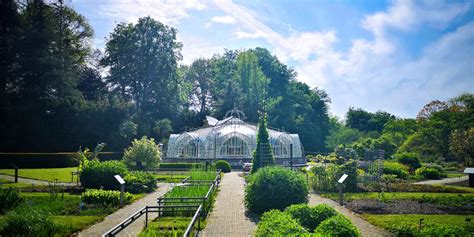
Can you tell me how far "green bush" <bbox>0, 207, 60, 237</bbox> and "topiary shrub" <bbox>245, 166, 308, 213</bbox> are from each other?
6.89 m

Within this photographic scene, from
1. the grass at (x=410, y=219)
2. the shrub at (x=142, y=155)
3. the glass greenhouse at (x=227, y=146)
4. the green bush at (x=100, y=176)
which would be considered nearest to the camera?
the grass at (x=410, y=219)

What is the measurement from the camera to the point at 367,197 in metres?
18.5

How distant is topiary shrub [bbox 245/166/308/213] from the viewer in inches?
548

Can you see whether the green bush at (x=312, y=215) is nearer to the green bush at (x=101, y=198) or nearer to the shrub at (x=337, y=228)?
the shrub at (x=337, y=228)

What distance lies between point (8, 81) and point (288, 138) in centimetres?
3254

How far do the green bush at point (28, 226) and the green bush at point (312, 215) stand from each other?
5.94 metres

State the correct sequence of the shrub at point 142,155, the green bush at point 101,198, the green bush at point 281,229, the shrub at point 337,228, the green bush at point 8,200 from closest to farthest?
the green bush at point 281,229
the shrub at point 337,228
the green bush at point 8,200
the green bush at point 101,198
the shrub at point 142,155

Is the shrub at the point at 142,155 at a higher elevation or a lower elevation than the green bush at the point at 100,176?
higher

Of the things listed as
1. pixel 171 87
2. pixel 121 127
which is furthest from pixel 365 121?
pixel 121 127

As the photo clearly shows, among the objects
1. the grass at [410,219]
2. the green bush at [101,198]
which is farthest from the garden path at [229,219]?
the green bush at [101,198]

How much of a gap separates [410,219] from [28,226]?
36.3 ft

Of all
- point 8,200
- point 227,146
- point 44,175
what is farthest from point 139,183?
point 227,146

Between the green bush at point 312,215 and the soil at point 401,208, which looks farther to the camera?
the soil at point 401,208

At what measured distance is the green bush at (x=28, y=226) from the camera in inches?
360
